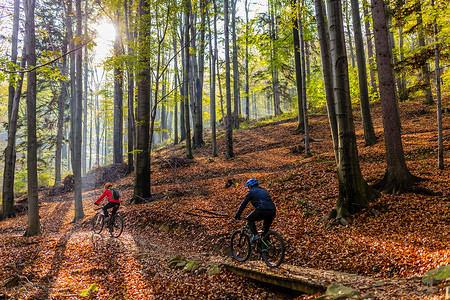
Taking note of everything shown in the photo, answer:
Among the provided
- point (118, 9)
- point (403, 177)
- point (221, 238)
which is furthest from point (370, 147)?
point (118, 9)

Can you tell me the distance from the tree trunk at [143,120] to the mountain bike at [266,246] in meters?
7.63

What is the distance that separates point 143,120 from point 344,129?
979 cm

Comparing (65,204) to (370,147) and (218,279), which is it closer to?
(218,279)

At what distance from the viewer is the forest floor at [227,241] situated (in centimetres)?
538

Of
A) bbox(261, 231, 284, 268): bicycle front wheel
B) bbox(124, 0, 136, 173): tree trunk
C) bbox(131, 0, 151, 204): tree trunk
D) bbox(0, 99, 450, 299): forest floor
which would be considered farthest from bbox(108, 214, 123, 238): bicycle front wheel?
bbox(261, 231, 284, 268): bicycle front wheel

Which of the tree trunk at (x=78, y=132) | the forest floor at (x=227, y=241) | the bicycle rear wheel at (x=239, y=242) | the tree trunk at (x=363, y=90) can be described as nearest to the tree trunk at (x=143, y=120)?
the forest floor at (x=227, y=241)

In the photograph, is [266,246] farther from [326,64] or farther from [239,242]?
[326,64]

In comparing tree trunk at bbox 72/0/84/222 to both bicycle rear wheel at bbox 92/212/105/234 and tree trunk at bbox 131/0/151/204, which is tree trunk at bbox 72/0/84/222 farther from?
bicycle rear wheel at bbox 92/212/105/234

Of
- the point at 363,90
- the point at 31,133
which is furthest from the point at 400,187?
the point at 31,133

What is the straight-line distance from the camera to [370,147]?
43.6 feet

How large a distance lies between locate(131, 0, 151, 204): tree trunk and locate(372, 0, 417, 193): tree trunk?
1038 centimetres

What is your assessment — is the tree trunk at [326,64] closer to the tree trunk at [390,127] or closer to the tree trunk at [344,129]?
the tree trunk at [344,129]

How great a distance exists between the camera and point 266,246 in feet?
20.1

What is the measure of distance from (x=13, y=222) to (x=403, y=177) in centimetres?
1805
